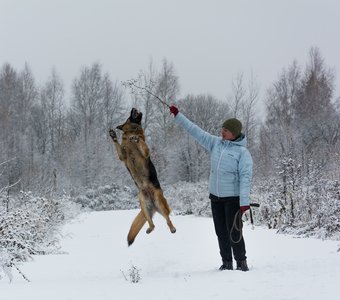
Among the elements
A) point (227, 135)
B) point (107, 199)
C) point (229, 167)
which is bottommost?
point (107, 199)

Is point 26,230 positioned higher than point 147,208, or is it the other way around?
point 147,208

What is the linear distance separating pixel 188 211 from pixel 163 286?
16.7m

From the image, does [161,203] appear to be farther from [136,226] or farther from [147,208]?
[136,226]

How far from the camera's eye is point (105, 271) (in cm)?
632

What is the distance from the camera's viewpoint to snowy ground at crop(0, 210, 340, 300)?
3814mm

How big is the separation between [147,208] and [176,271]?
1891 mm

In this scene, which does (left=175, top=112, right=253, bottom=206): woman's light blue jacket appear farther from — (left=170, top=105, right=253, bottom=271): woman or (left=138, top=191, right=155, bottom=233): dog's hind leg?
(left=138, top=191, right=155, bottom=233): dog's hind leg

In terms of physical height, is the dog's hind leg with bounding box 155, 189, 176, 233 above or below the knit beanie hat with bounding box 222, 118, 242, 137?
below

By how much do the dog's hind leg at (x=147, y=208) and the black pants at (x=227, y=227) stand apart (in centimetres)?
158

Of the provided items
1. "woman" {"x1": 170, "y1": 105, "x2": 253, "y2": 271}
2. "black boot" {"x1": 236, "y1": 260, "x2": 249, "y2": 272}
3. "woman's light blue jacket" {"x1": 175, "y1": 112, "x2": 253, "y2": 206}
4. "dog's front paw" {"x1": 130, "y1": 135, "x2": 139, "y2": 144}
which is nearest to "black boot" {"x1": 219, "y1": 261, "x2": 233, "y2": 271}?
"woman" {"x1": 170, "y1": 105, "x2": 253, "y2": 271}

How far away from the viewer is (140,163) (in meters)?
3.90

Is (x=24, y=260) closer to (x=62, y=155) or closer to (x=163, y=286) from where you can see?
(x=163, y=286)

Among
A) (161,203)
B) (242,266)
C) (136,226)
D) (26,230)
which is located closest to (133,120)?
(161,203)

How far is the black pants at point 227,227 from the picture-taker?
529 cm
